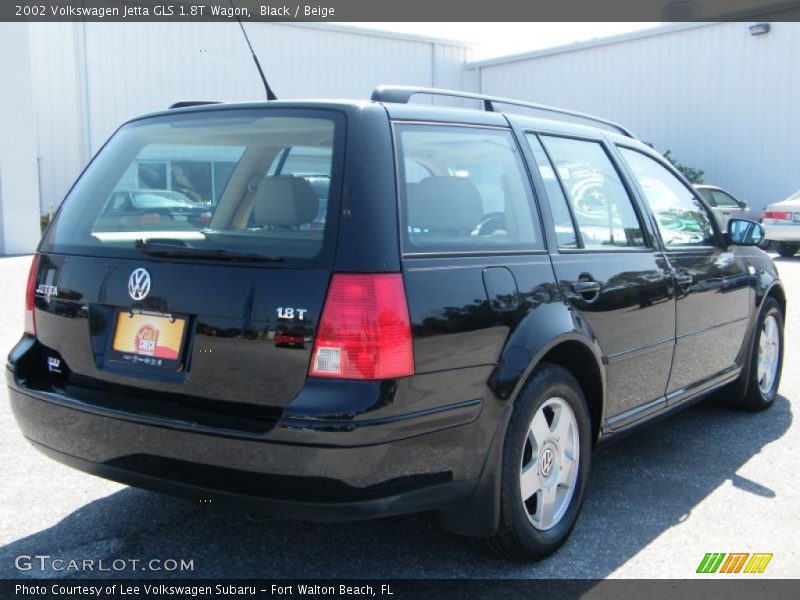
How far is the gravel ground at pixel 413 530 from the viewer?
127 inches

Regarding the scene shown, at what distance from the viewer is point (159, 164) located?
12.3 feet

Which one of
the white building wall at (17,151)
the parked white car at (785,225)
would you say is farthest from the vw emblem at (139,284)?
the parked white car at (785,225)

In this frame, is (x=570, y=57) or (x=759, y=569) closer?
(x=759, y=569)

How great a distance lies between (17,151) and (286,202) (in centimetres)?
1500

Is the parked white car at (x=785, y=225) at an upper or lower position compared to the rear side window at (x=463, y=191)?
lower

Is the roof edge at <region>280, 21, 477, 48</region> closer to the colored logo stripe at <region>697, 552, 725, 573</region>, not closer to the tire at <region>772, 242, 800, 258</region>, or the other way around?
the tire at <region>772, 242, 800, 258</region>

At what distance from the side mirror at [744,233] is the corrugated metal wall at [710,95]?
18.1 m

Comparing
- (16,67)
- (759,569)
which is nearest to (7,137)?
(16,67)

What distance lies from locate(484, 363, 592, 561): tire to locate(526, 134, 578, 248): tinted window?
59 cm

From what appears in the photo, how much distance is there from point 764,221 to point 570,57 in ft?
36.7

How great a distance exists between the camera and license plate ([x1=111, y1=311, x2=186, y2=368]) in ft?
9.16

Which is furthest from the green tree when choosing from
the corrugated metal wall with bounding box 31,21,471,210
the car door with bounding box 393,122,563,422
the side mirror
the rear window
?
the rear window

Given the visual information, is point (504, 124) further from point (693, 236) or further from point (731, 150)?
point (731, 150)

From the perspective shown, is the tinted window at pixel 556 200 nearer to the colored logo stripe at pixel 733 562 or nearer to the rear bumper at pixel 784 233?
the colored logo stripe at pixel 733 562
